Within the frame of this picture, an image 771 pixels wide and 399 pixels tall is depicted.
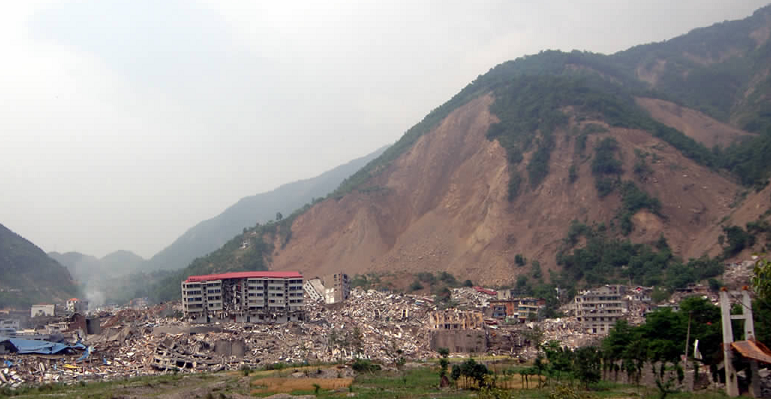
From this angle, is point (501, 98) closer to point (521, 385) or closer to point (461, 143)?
point (461, 143)

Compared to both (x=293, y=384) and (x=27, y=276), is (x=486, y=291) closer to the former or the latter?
(x=293, y=384)

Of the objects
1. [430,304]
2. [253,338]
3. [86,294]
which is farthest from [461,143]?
[253,338]

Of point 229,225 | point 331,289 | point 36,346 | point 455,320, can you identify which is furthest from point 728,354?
point 229,225

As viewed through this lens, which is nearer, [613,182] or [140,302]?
[613,182]

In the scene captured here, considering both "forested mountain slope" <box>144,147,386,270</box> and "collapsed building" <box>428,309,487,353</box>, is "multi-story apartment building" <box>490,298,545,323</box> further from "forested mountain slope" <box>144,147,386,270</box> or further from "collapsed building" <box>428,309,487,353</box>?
"forested mountain slope" <box>144,147,386,270</box>

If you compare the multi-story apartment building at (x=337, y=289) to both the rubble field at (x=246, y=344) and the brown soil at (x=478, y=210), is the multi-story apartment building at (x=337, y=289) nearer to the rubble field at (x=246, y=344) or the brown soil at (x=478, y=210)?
the rubble field at (x=246, y=344)

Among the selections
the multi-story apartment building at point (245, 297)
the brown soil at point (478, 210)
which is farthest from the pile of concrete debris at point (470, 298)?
the multi-story apartment building at point (245, 297)

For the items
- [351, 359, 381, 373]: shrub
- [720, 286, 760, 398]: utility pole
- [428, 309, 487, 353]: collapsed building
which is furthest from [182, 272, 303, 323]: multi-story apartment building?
[720, 286, 760, 398]: utility pole
